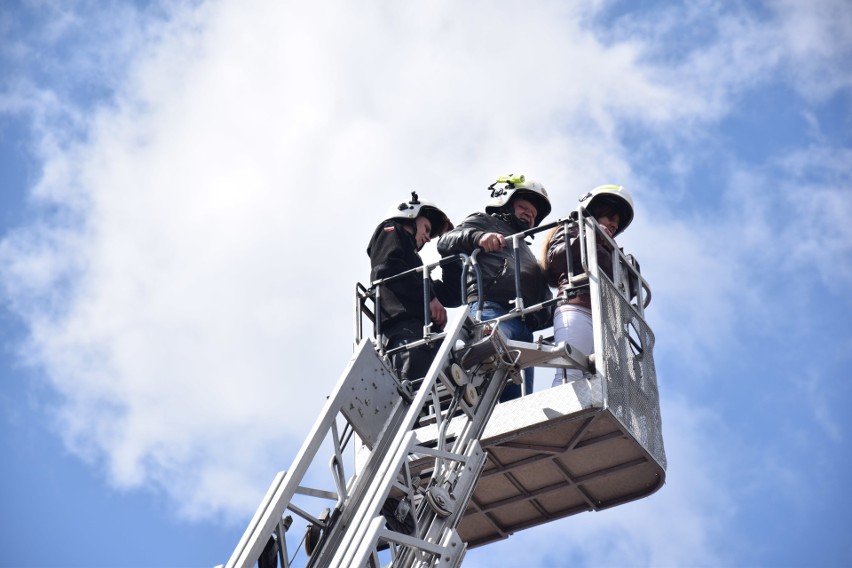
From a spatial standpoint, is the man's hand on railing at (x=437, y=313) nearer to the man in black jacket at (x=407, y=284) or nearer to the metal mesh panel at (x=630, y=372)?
the man in black jacket at (x=407, y=284)

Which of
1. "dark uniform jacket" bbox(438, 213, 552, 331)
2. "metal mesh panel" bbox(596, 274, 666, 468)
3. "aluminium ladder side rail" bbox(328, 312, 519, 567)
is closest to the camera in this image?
"aluminium ladder side rail" bbox(328, 312, 519, 567)

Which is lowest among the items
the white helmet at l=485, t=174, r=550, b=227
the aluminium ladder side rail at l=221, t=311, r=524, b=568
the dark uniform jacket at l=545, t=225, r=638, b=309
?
the aluminium ladder side rail at l=221, t=311, r=524, b=568

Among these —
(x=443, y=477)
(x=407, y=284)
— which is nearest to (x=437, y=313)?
(x=407, y=284)

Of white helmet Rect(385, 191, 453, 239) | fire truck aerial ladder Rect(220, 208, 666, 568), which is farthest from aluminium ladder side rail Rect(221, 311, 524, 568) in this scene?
white helmet Rect(385, 191, 453, 239)

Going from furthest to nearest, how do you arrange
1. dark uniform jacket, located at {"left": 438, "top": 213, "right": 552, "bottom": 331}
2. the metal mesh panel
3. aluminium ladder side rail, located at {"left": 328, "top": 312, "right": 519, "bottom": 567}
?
dark uniform jacket, located at {"left": 438, "top": 213, "right": 552, "bottom": 331}, the metal mesh panel, aluminium ladder side rail, located at {"left": 328, "top": 312, "right": 519, "bottom": 567}

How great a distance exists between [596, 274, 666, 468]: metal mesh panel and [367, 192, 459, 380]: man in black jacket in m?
1.70

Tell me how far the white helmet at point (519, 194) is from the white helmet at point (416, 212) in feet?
1.74

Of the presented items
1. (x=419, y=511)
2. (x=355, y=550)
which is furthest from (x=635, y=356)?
(x=355, y=550)

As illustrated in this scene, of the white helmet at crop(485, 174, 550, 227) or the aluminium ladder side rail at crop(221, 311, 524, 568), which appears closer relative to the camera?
the aluminium ladder side rail at crop(221, 311, 524, 568)

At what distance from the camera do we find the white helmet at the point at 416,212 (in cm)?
1448

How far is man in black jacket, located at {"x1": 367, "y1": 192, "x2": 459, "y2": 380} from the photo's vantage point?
45.1 feet

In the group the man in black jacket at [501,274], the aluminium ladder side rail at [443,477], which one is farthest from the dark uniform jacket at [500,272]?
the aluminium ladder side rail at [443,477]

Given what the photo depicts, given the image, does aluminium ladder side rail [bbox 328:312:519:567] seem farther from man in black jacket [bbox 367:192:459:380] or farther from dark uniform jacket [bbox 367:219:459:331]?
dark uniform jacket [bbox 367:219:459:331]

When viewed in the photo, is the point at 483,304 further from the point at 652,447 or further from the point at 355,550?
the point at 355,550
